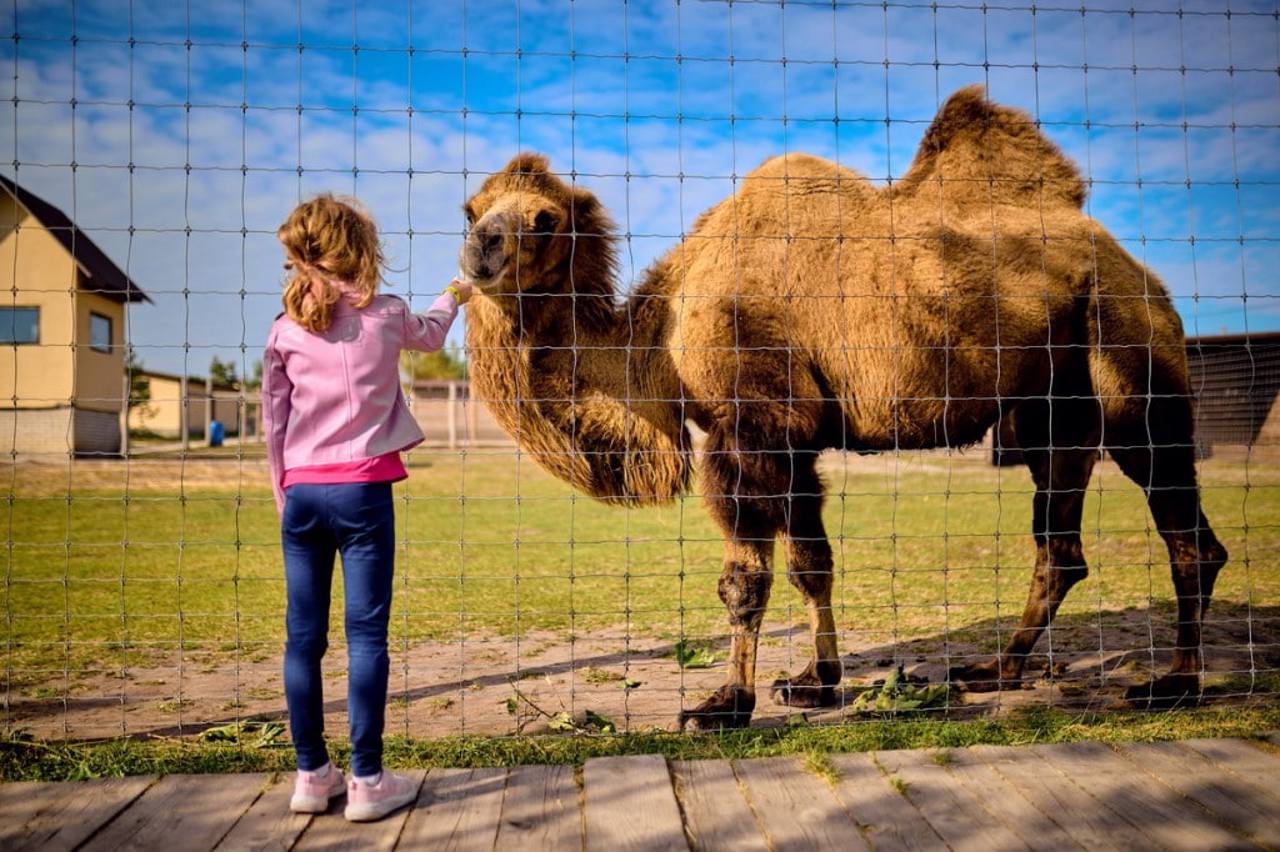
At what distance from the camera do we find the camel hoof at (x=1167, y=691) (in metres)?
4.63

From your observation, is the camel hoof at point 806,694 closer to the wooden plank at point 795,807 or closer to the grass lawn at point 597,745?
the grass lawn at point 597,745

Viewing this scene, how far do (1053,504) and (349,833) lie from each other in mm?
4596

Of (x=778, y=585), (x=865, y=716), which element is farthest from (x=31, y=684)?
(x=778, y=585)

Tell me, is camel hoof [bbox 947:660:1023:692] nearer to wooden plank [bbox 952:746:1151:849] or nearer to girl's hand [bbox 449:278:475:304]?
wooden plank [bbox 952:746:1151:849]

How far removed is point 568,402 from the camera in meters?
4.96

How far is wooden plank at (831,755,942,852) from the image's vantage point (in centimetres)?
280

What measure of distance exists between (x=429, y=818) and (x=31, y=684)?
3.34 meters

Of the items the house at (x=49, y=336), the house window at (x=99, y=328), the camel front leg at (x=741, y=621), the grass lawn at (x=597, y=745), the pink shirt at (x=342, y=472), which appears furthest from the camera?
the house window at (x=99, y=328)

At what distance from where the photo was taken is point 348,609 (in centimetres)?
307

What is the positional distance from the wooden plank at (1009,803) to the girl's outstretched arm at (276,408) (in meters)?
2.46

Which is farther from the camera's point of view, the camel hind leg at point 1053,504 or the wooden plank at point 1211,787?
the camel hind leg at point 1053,504

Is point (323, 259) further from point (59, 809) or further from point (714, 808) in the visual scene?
point (714, 808)

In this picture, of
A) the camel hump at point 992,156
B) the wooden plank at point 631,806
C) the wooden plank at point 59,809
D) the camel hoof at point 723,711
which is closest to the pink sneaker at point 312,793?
the wooden plank at point 59,809

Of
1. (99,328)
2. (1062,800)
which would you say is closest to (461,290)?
(1062,800)
